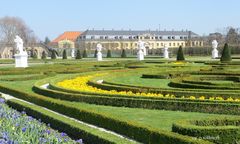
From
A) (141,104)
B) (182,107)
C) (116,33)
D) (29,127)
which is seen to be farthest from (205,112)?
(116,33)

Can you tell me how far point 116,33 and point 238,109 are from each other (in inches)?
4239

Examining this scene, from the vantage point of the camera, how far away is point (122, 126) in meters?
7.21

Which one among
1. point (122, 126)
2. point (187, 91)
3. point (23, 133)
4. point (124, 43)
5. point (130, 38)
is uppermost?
point (130, 38)

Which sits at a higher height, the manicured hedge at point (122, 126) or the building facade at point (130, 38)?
the building facade at point (130, 38)

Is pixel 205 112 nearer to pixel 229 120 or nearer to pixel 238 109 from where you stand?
pixel 238 109

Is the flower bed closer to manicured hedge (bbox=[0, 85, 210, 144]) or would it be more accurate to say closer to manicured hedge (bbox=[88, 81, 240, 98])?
manicured hedge (bbox=[0, 85, 210, 144])

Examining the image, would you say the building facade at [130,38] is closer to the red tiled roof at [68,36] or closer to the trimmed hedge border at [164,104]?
the red tiled roof at [68,36]

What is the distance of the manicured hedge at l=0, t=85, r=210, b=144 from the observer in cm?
588

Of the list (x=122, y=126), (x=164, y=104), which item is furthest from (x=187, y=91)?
(x=122, y=126)

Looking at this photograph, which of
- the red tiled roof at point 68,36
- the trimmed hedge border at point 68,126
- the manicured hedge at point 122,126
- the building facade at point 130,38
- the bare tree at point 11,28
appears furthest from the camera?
the red tiled roof at point 68,36

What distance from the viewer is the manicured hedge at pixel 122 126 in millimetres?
5883

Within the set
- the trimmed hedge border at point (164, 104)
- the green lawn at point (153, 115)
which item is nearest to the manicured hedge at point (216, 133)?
the green lawn at point (153, 115)

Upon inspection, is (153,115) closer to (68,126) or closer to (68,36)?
(68,126)

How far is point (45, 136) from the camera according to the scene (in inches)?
221
